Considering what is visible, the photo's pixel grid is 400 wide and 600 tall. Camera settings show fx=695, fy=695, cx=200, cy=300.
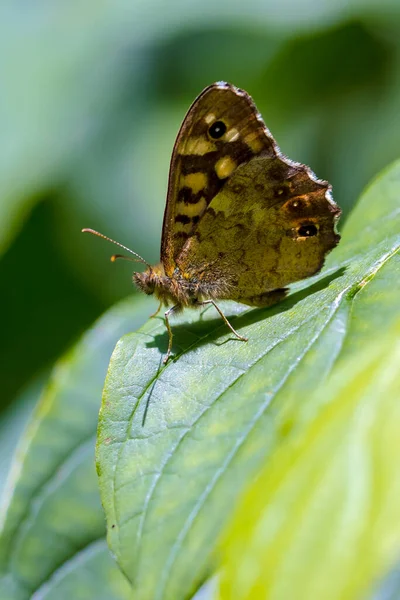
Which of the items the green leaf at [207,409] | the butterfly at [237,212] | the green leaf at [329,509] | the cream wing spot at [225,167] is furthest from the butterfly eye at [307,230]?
the green leaf at [329,509]

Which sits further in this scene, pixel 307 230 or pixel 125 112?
pixel 125 112

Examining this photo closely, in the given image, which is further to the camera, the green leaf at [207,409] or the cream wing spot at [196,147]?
the cream wing spot at [196,147]

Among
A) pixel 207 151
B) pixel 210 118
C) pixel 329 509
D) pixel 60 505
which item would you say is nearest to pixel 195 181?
pixel 207 151

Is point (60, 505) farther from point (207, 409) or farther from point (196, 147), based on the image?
point (196, 147)

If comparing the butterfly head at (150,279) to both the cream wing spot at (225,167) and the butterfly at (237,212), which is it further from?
the cream wing spot at (225,167)

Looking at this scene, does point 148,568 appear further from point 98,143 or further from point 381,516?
point 98,143

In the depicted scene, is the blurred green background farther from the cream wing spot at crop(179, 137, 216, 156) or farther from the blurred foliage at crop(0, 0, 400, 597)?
the cream wing spot at crop(179, 137, 216, 156)

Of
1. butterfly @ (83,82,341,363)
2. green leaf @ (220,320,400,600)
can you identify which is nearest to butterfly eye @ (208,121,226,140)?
butterfly @ (83,82,341,363)
